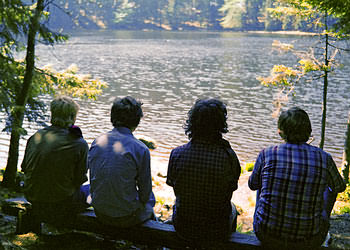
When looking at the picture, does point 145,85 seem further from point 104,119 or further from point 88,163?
point 88,163

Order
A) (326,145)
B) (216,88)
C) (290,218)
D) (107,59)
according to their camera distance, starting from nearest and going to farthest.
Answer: (290,218) < (326,145) < (216,88) < (107,59)

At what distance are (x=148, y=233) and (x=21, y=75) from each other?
14.0 ft

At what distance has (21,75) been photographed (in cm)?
614

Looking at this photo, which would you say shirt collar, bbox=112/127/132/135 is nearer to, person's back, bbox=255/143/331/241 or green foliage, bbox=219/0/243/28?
person's back, bbox=255/143/331/241

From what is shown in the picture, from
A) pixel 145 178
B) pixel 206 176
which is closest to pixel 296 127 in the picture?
pixel 206 176

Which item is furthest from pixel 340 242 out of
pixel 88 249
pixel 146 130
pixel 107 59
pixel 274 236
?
pixel 107 59

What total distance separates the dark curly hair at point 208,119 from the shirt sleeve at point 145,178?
43 cm

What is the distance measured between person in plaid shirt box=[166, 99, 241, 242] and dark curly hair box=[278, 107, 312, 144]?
425 millimetres

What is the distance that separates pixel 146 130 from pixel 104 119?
2555 mm

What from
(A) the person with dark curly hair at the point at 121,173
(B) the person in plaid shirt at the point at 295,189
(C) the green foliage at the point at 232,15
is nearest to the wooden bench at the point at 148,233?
(A) the person with dark curly hair at the point at 121,173

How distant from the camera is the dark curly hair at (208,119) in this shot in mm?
2752

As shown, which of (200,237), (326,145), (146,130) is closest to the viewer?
(200,237)

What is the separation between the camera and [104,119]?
18.0 m

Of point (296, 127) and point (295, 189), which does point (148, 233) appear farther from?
point (296, 127)
